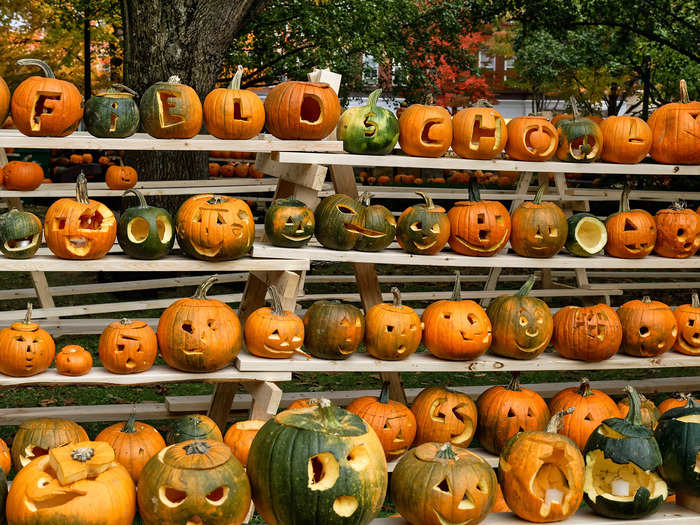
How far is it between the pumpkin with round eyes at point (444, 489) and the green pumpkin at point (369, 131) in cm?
190

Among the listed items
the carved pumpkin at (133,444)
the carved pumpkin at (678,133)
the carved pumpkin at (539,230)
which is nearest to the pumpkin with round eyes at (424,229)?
the carved pumpkin at (539,230)

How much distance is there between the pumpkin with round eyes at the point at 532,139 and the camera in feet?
15.8

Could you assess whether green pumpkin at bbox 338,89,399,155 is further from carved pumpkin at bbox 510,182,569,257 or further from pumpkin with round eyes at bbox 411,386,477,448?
pumpkin with round eyes at bbox 411,386,477,448

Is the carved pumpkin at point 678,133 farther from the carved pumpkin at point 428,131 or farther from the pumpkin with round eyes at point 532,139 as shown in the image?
→ the carved pumpkin at point 428,131

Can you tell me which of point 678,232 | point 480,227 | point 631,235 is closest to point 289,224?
point 480,227

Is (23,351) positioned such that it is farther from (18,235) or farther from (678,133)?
(678,133)

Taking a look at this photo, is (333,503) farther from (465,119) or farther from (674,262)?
(674,262)

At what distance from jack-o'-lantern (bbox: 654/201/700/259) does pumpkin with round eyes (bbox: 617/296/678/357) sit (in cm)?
38

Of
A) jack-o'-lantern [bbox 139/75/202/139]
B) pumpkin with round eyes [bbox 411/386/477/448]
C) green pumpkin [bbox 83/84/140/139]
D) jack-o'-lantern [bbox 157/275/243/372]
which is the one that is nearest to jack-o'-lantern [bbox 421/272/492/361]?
pumpkin with round eyes [bbox 411/386/477/448]

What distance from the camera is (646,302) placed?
502cm

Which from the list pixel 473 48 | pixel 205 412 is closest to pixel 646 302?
pixel 205 412

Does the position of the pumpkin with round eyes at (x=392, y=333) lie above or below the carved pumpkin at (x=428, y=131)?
below

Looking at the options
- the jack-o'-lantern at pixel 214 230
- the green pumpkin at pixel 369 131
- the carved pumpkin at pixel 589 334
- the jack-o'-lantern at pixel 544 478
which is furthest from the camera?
the carved pumpkin at pixel 589 334

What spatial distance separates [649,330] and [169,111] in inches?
121
